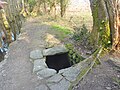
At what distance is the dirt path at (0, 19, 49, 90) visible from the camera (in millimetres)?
4617

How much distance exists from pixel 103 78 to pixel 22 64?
84.5 inches

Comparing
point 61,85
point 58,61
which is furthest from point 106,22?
point 58,61

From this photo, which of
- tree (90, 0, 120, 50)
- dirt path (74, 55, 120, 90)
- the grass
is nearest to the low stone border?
dirt path (74, 55, 120, 90)

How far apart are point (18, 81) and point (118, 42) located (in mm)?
2206

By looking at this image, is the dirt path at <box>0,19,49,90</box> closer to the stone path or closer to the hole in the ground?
the stone path

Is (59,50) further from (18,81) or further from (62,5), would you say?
(62,5)

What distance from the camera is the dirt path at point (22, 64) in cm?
462

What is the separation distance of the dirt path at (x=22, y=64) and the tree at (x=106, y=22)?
5.43 feet

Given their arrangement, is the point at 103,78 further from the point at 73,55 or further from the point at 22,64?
the point at 22,64

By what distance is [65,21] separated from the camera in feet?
28.7

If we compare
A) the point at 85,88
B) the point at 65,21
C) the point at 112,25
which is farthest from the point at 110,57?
the point at 65,21

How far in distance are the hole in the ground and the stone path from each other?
0.39 metres

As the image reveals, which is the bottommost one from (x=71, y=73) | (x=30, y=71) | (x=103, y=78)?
(x=30, y=71)

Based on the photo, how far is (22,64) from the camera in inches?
213
